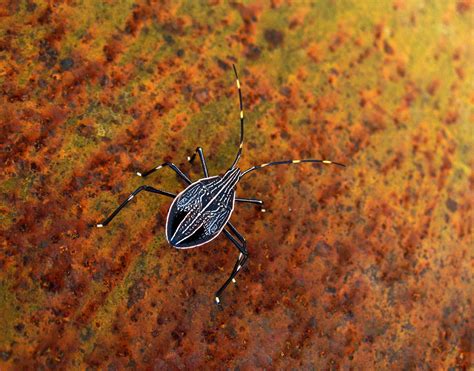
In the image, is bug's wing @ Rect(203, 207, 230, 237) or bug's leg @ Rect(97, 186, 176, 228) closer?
bug's leg @ Rect(97, 186, 176, 228)

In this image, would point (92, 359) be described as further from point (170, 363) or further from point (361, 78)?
point (361, 78)

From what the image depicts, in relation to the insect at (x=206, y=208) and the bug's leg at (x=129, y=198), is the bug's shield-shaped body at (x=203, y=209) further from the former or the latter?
the bug's leg at (x=129, y=198)

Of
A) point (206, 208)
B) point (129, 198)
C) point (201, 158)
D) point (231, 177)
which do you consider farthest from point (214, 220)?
point (129, 198)

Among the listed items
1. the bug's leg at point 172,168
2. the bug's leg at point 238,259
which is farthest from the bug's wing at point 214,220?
the bug's leg at point 172,168

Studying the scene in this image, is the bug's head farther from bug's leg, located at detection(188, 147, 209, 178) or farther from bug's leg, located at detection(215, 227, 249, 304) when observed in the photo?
bug's leg, located at detection(215, 227, 249, 304)

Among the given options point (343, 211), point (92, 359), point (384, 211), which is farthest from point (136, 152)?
point (384, 211)

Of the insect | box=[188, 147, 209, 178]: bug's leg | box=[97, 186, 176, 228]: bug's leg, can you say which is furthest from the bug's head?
box=[97, 186, 176, 228]: bug's leg

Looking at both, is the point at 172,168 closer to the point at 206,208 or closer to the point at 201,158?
the point at 201,158
